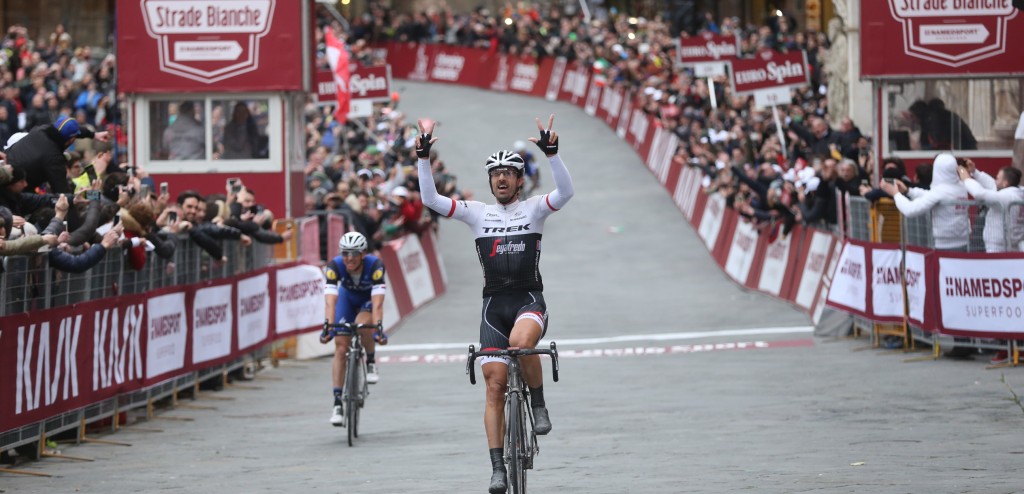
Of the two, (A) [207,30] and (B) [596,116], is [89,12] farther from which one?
(A) [207,30]

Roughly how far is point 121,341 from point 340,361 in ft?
6.46

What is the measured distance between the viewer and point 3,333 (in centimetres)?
1259

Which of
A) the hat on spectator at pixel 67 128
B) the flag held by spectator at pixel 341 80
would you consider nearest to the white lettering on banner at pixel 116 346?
the hat on spectator at pixel 67 128

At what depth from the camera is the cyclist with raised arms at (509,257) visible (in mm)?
10398

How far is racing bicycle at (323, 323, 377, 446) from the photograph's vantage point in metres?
14.5

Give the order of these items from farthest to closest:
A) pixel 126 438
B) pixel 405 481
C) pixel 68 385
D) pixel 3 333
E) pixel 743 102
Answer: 1. pixel 743 102
2. pixel 126 438
3. pixel 68 385
4. pixel 3 333
5. pixel 405 481

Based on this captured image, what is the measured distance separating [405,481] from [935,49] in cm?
1259

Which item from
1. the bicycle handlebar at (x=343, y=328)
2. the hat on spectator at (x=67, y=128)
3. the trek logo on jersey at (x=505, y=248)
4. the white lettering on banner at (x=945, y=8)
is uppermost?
the white lettering on banner at (x=945, y=8)

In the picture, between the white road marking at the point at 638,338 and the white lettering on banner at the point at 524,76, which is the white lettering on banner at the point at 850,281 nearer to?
the white road marking at the point at 638,338

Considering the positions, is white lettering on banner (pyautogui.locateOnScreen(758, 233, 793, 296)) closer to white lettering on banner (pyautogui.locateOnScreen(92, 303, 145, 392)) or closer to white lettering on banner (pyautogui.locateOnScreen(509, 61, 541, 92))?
white lettering on banner (pyautogui.locateOnScreen(92, 303, 145, 392))

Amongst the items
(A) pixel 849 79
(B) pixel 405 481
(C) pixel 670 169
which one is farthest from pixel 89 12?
(B) pixel 405 481

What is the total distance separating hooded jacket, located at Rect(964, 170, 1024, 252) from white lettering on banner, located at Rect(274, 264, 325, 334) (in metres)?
8.72

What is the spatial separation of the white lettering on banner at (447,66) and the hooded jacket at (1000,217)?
143 feet

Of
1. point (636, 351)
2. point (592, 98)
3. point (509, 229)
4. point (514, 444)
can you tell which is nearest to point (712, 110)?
point (636, 351)
